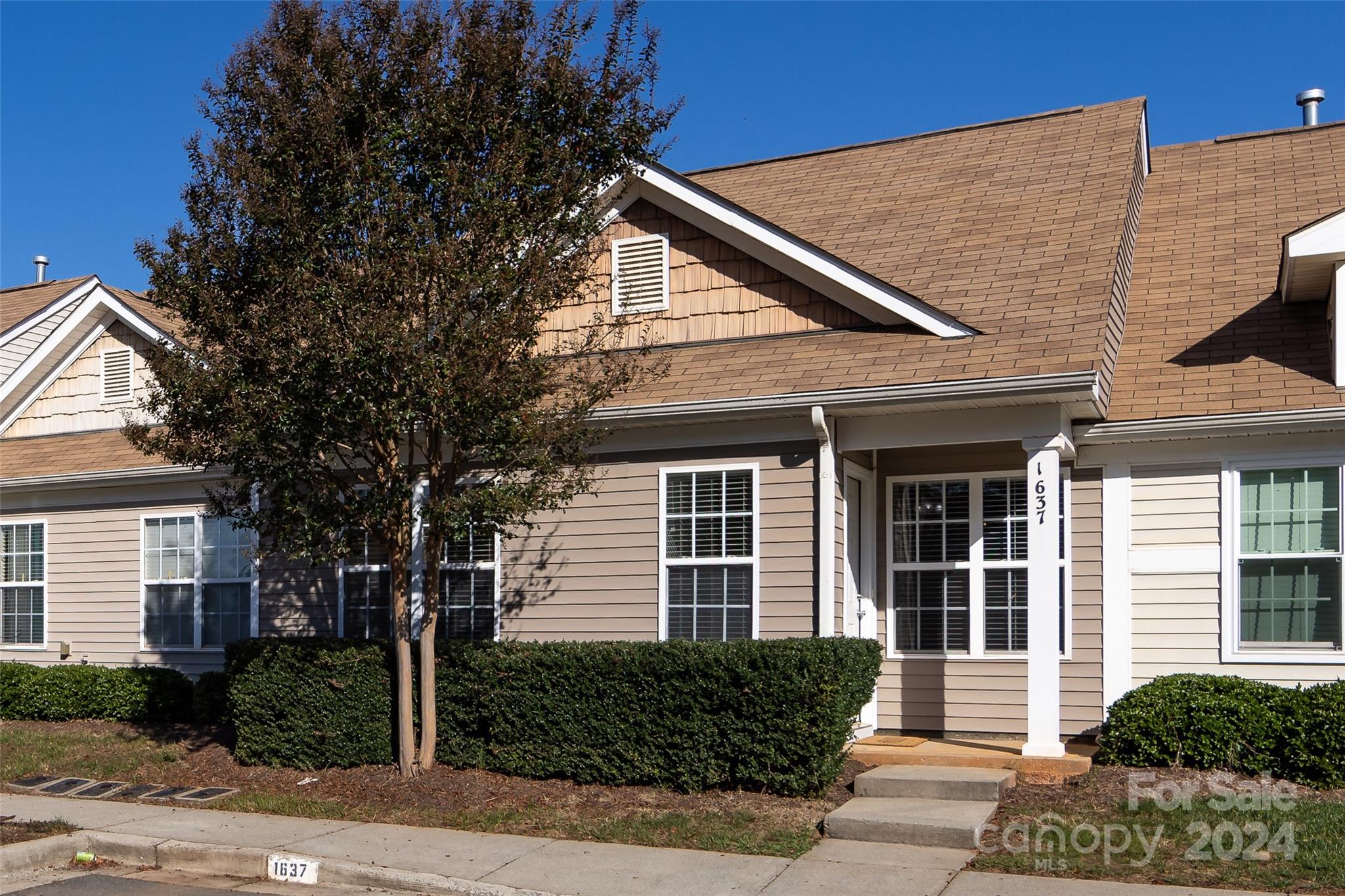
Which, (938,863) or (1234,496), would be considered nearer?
(938,863)

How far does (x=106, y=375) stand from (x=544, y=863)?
465 inches

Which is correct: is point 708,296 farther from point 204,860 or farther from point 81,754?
point 81,754

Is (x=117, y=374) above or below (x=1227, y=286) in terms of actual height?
below

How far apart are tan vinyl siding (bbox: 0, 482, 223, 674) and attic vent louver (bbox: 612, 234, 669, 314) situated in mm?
5942

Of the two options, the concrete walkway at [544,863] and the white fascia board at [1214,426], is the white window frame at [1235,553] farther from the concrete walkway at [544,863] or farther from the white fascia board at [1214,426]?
the concrete walkway at [544,863]

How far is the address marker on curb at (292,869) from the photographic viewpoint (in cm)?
835

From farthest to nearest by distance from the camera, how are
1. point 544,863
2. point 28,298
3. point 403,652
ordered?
point 28,298
point 403,652
point 544,863

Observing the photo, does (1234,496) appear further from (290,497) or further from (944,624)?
(290,497)

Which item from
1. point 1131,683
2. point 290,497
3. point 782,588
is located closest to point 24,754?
point 290,497

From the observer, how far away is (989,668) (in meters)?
11.7

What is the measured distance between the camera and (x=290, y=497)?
404 inches

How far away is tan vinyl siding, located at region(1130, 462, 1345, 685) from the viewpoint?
10.9 m

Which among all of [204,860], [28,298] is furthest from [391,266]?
[28,298]

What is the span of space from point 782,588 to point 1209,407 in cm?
393
